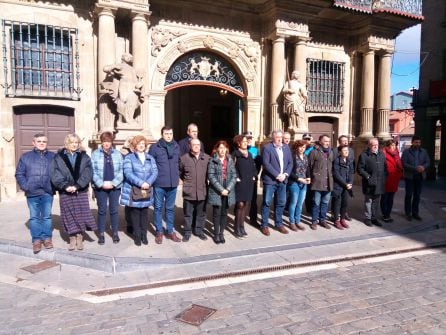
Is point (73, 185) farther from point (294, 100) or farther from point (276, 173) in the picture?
point (294, 100)

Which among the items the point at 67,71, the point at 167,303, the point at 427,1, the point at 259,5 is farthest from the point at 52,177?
the point at 427,1

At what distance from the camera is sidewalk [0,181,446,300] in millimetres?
4395

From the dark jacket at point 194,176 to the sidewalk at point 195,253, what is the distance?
77 centimetres

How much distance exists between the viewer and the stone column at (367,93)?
496 inches

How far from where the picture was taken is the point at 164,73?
33.4 ft

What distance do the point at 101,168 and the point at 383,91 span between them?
37.4ft

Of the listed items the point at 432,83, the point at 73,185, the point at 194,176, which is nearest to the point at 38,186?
the point at 73,185

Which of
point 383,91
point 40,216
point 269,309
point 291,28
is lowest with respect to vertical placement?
point 269,309

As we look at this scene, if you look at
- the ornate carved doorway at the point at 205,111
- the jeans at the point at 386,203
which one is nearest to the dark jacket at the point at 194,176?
the jeans at the point at 386,203

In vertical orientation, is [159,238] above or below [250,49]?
below

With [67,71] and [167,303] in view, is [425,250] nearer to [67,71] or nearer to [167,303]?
[167,303]

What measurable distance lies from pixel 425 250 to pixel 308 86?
314 inches

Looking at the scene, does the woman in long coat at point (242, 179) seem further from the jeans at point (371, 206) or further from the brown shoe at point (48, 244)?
the brown shoe at point (48, 244)

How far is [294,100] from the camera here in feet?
35.2
